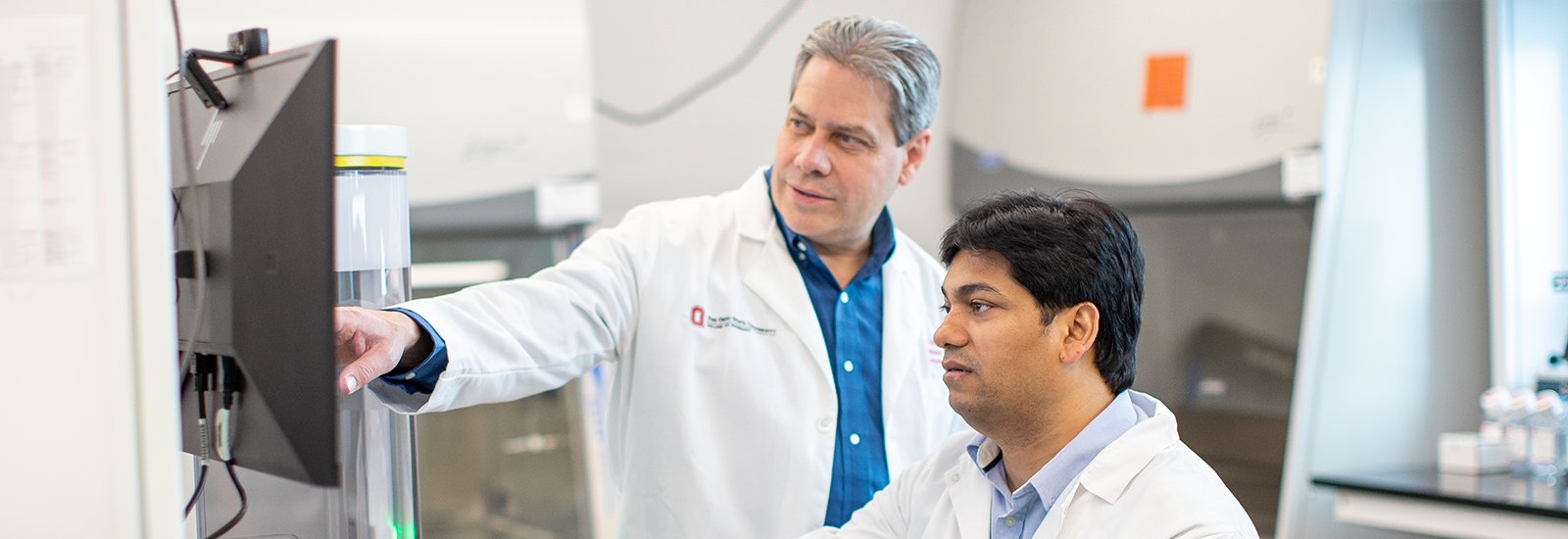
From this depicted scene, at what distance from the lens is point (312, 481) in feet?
2.46

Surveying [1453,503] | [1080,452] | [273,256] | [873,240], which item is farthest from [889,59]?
[1453,503]

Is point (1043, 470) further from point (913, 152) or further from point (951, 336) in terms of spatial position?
point (913, 152)

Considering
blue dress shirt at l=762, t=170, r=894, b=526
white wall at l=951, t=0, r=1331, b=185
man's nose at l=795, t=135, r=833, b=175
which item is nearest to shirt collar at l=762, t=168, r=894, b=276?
blue dress shirt at l=762, t=170, r=894, b=526

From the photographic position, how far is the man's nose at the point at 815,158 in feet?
4.66

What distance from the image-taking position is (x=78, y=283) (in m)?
0.69

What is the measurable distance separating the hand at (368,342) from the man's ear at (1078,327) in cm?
68

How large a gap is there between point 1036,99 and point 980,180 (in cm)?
25

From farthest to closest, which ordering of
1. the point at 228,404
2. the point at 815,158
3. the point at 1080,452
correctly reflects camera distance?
the point at 815,158
the point at 1080,452
the point at 228,404

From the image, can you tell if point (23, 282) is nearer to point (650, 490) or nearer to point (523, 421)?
point (650, 490)

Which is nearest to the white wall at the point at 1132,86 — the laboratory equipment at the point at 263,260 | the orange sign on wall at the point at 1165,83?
the orange sign on wall at the point at 1165,83

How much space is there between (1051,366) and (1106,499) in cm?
15

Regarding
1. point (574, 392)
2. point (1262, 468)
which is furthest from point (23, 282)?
point (1262, 468)

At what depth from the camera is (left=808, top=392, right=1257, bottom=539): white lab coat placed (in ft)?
3.58

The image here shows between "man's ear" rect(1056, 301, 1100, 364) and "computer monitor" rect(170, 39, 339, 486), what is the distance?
2.52ft
